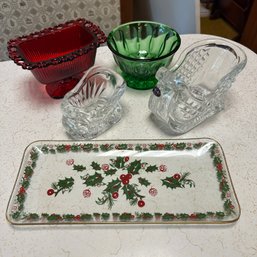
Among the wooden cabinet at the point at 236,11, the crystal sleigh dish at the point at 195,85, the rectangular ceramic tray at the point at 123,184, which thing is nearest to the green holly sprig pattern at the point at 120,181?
the rectangular ceramic tray at the point at 123,184

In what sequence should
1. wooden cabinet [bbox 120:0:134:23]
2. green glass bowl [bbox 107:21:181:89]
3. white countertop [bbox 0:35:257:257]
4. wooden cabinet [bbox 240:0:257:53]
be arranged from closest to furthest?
1. white countertop [bbox 0:35:257:257]
2. green glass bowl [bbox 107:21:181:89]
3. wooden cabinet [bbox 120:0:134:23]
4. wooden cabinet [bbox 240:0:257:53]

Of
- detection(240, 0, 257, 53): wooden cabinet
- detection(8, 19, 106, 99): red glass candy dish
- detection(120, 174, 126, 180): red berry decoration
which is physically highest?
detection(8, 19, 106, 99): red glass candy dish

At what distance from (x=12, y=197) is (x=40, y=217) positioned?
0.06m

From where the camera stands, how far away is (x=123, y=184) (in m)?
0.55

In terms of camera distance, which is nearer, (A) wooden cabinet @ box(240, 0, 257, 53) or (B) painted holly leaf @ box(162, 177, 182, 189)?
(B) painted holly leaf @ box(162, 177, 182, 189)

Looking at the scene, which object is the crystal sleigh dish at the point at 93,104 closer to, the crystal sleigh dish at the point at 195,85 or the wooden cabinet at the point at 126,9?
the crystal sleigh dish at the point at 195,85

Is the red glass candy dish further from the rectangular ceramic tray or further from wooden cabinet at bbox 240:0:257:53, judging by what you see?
wooden cabinet at bbox 240:0:257:53

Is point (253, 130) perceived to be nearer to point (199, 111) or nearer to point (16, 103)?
point (199, 111)

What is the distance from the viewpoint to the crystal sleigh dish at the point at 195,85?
0.64 m

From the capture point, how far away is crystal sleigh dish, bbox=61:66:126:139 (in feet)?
2.06

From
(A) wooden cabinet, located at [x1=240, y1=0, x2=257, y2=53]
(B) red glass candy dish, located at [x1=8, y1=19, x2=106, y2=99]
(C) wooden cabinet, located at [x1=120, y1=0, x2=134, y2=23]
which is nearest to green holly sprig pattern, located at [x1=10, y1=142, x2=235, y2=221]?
(B) red glass candy dish, located at [x1=8, y1=19, x2=106, y2=99]

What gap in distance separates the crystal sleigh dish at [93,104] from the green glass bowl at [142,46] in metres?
0.06

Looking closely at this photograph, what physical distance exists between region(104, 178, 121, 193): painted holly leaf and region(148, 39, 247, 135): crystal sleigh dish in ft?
0.55

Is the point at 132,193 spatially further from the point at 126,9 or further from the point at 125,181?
the point at 126,9
